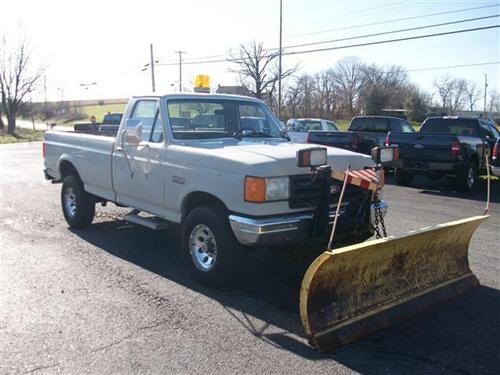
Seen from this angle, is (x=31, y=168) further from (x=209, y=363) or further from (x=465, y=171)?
(x=209, y=363)

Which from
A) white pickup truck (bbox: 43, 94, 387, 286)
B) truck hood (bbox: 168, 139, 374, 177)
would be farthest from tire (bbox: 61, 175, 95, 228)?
truck hood (bbox: 168, 139, 374, 177)

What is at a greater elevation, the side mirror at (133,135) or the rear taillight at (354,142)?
the side mirror at (133,135)

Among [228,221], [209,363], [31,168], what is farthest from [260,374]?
[31,168]

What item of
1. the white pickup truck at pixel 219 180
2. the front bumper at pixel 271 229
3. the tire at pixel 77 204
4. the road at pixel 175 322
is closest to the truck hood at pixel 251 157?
the white pickup truck at pixel 219 180

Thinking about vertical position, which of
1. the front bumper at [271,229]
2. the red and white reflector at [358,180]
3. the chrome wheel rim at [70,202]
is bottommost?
the chrome wheel rim at [70,202]

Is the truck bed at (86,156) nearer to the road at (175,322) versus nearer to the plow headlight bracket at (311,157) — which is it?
the road at (175,322)

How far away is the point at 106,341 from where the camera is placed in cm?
406

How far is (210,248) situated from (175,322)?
40.0 inches

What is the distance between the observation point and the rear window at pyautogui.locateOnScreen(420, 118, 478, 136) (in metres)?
13.9

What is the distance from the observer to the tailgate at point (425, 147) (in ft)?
40.7

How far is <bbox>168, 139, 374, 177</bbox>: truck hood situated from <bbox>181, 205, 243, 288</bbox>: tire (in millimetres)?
512

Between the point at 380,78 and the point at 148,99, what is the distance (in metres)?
93.4

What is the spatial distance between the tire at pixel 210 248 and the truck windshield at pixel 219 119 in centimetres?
118

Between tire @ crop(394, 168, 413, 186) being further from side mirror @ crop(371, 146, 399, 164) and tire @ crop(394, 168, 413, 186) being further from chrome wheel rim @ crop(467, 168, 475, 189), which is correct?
side mirror @ crop(371, 146, 399, 164)
